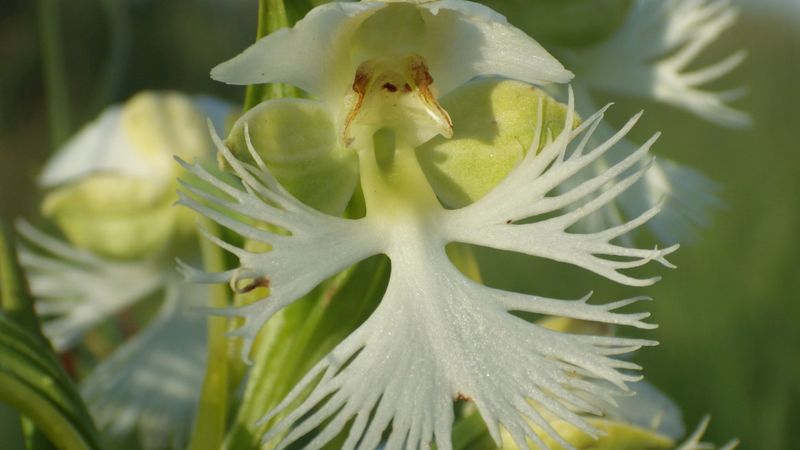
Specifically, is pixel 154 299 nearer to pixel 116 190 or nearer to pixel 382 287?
pixel 116 190

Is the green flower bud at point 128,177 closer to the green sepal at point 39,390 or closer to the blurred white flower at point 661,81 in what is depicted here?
the green sepal at point 39,390

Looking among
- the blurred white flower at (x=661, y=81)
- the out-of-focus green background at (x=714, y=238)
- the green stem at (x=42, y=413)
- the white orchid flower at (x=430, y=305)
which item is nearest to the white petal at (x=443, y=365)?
the white orchid flower at (x=430, y=305)

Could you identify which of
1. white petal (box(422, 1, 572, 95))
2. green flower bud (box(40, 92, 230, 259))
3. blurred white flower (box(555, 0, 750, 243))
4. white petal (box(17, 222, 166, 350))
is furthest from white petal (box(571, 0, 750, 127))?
white petal (box(17, 222, 166, 350))

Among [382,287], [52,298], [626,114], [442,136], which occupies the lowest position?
[626,114]

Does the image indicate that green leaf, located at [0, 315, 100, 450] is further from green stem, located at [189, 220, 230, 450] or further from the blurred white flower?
the blurred white flower

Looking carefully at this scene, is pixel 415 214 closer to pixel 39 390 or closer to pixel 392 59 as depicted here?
pixel 392 59

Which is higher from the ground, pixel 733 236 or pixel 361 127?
pixel 361 127

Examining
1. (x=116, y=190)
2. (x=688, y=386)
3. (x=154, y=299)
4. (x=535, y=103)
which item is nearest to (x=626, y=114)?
(x=688, y=386)
